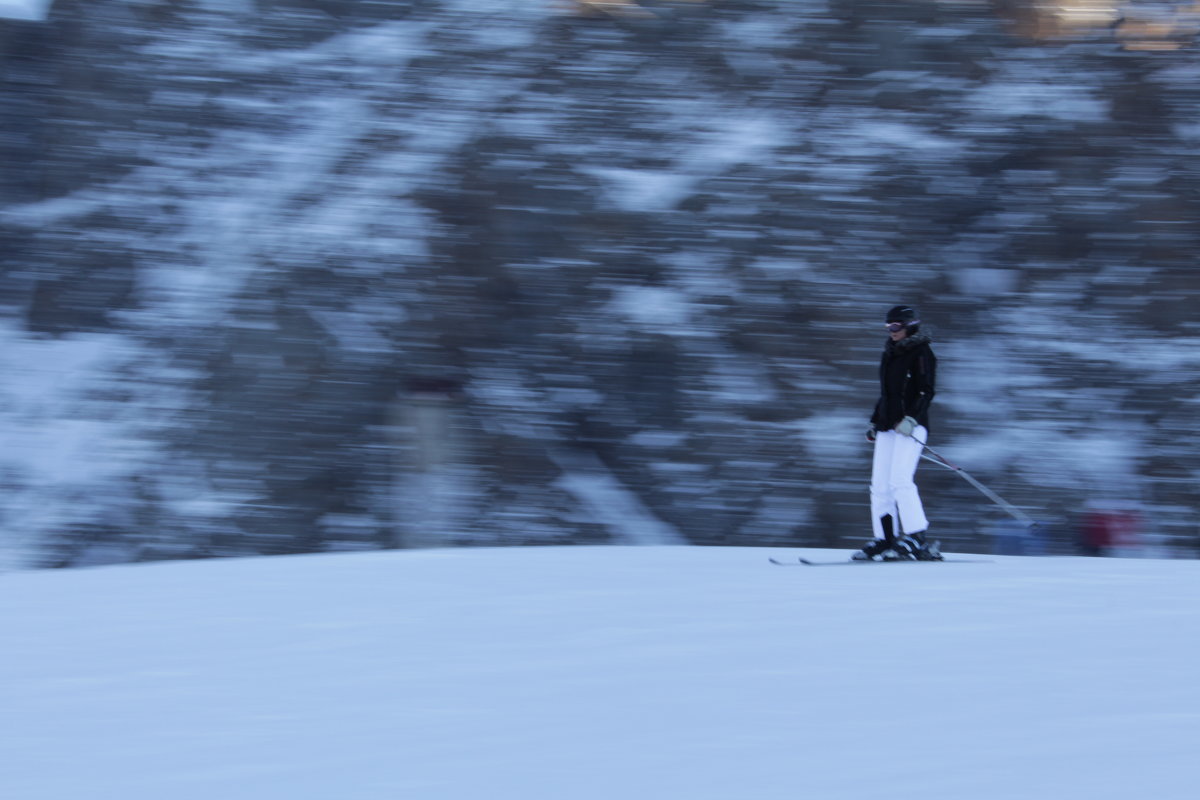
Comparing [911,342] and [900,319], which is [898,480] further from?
[900,319]

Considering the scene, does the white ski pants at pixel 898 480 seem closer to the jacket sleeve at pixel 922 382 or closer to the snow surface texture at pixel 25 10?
the jacket sleeve at pixel 922 382

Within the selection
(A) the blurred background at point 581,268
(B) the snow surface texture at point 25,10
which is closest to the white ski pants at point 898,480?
(A) the blurred background at point 581,268

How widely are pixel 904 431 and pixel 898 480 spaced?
0.35 m

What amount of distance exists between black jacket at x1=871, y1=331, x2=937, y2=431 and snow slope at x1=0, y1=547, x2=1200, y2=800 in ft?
4.98

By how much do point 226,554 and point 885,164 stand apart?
770cm

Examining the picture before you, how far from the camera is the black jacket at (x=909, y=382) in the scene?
7.70 metres

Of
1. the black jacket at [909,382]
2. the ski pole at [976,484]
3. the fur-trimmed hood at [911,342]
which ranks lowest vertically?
the ski pole at [976,484]

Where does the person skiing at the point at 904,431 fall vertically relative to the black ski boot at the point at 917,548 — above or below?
above

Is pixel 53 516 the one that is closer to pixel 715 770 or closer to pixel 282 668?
pixel 282 668

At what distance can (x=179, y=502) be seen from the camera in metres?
10.7

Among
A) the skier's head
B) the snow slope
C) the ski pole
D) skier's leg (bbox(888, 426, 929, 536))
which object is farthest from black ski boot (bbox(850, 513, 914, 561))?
the skier's head

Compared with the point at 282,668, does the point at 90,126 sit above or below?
above

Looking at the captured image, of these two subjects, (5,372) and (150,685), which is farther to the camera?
(5,372)

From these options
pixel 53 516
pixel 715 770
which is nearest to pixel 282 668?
pixel 715 770
